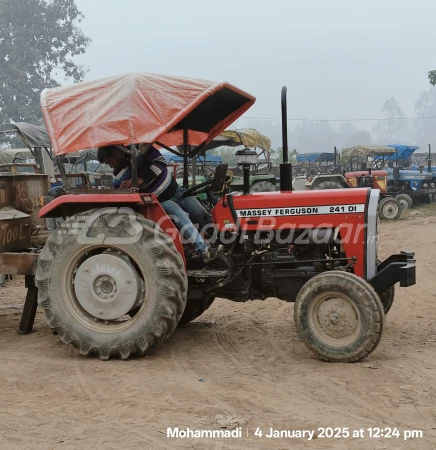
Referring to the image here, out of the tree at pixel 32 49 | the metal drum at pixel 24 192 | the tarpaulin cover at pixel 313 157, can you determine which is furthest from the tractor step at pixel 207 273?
the tree at pixel 32 49

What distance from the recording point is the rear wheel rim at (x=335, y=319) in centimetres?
508

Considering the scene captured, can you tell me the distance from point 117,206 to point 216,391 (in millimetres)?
1916

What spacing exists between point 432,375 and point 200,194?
2.71 m

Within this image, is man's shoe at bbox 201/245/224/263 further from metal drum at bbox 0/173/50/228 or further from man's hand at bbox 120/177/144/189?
metal drum at bbox 0/173/50/228

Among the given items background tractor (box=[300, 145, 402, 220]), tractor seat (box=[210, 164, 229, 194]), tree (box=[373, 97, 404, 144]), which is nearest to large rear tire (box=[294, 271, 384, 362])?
tractor seat (box=[210, 164, 229, 194])

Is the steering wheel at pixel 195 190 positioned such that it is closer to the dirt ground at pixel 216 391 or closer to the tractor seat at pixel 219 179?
the tractor seat at pixel 219 179

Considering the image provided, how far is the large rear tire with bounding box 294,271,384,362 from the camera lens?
196 inches

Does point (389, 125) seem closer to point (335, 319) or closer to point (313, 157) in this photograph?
point (313, 157)

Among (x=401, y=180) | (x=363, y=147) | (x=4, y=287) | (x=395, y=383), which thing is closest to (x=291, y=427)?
(x=395, y=383)

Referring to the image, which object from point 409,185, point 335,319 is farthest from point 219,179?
point 409,185

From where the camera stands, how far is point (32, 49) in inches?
1593

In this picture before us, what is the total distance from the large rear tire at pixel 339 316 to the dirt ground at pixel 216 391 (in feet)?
0.50

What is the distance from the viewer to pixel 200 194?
6.12 meters

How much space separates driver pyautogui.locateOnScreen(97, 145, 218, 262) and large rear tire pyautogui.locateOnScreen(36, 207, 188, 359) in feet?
1.16
